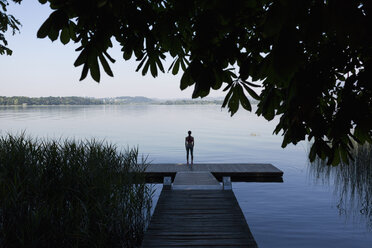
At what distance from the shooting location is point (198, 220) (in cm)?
759

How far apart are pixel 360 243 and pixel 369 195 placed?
2648 millimetres

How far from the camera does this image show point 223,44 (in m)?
2.79

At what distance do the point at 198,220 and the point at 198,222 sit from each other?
5.7 inches

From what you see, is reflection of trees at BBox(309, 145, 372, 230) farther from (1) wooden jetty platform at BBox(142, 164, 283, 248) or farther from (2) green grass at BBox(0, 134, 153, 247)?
(2) green grass at BBox(0, 134, 153, 247)

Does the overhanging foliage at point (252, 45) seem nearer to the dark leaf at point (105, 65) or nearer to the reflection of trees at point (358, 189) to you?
the dark leaf at point (105, 65)

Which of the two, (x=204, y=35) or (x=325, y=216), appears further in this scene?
(x=325, y=216)

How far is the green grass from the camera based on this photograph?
5998 millimetres

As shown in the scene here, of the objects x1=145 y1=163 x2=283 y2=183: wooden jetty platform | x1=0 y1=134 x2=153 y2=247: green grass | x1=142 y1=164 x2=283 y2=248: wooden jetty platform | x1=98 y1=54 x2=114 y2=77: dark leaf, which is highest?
x1=98 y1=54 x2=114 y2=77: dark leaf

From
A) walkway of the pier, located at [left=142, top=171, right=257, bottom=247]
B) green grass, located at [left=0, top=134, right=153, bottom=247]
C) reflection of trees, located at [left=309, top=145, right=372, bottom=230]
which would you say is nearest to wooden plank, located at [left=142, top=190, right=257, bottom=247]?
walkway of the pier, located at [left=142, top=171, right=257, bottom=247]

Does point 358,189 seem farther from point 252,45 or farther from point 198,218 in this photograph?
point 252,45

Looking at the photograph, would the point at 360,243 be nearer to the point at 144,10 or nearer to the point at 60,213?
the point at 60,213

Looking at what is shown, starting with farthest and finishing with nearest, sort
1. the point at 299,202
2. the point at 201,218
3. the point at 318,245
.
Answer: the point at 299,202 < the point at 318,245 < the point at 201,218

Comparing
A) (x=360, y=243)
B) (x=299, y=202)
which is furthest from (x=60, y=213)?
(x=299, y=202)

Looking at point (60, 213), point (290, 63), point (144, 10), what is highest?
point (144, 10)
